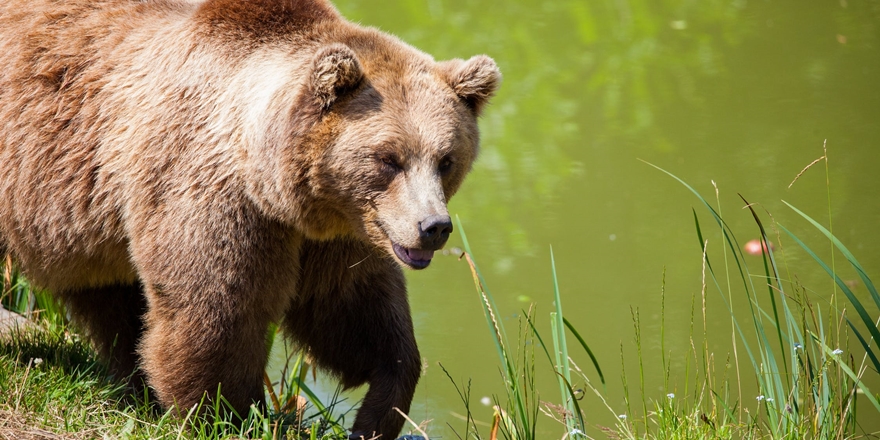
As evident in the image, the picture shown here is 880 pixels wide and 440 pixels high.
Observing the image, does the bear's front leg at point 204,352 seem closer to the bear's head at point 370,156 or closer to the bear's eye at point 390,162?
the bear's head at point 370,156

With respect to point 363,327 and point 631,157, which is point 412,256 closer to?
point 363,327

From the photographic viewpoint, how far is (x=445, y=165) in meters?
3.98

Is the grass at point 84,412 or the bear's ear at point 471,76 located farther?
the bear's ear at point 471,76

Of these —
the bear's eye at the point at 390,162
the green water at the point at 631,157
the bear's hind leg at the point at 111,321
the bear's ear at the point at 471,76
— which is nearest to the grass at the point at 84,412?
the bear's hind leg at the point at 111,321

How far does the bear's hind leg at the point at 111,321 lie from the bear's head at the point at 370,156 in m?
1.60

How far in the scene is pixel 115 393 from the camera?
465 centimetres

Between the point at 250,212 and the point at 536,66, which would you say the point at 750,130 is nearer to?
the point at 536,66

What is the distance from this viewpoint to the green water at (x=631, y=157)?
7020 mm

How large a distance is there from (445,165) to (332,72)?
614mm

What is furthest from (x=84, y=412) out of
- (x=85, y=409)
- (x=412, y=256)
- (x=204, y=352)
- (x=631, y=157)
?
(x=631, y=157)

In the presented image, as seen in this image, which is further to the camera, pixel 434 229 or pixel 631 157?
pixel 631 157

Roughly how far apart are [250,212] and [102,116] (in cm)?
92

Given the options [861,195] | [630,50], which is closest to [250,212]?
[861,195]

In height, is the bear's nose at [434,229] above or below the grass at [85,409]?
above
